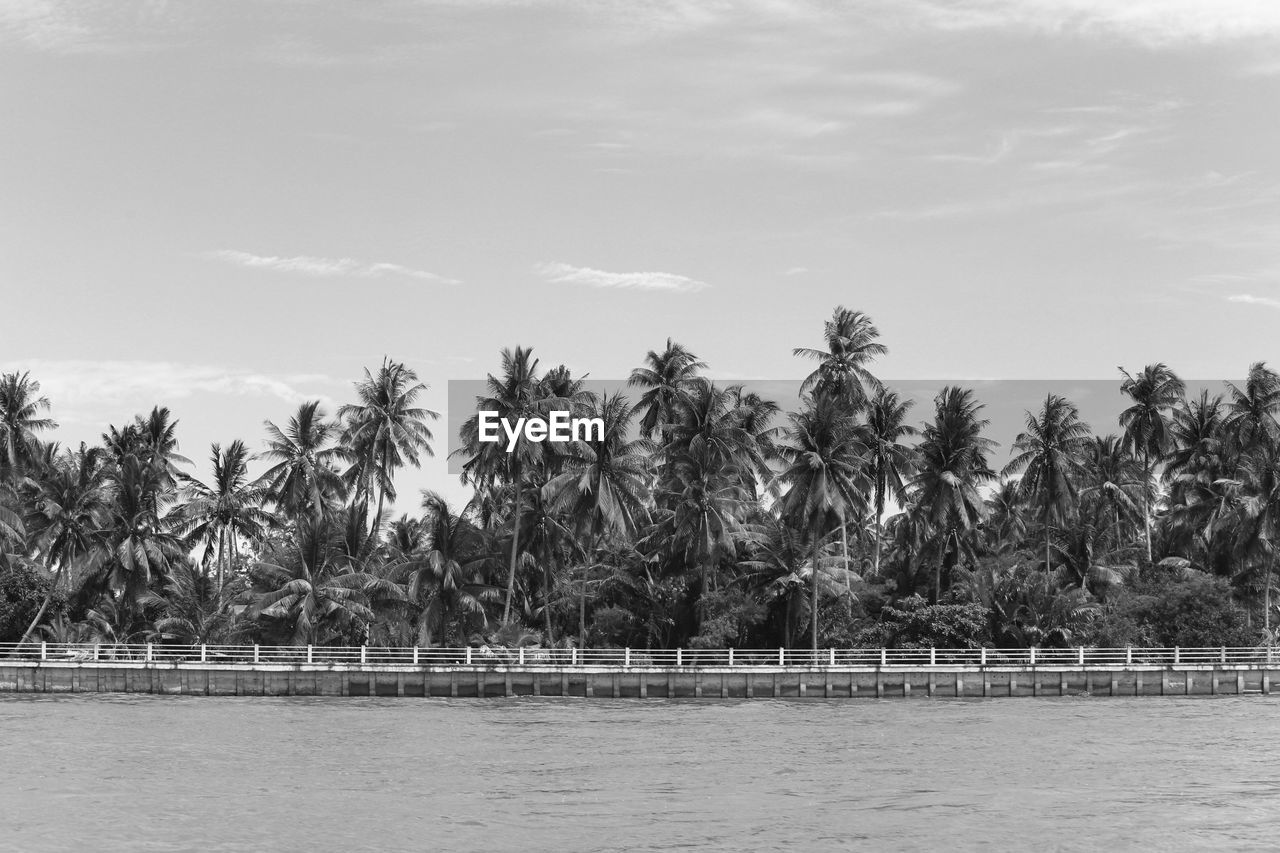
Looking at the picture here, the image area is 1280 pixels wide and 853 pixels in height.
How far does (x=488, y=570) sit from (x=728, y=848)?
4677 cm

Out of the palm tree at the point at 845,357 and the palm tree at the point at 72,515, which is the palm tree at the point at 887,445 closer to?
the palm tree at the point at 845,357

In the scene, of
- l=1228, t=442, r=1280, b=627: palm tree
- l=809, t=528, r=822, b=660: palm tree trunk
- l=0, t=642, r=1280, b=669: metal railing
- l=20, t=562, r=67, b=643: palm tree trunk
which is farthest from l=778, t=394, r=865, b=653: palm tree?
l=20, t=562, r=67, b=643: palm tree trunk

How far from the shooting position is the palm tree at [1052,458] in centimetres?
7856

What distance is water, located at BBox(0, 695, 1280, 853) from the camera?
93.8 feet

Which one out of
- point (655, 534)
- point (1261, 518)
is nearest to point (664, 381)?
point (655, 534)

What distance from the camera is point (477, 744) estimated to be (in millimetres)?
42875

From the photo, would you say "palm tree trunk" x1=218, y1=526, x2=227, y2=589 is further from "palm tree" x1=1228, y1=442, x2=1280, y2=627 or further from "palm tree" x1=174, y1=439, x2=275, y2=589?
"palm tree" x1=1228, y1=442, x2=1280, y2=627

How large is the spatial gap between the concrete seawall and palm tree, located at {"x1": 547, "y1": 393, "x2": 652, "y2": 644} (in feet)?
24.6

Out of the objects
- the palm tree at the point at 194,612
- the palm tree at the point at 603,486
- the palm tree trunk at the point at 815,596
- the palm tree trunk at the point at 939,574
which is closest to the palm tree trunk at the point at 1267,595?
the palm tree trunk at the point at 939,574

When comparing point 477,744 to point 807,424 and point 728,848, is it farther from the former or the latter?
point 807,424

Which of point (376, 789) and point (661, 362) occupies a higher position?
point (661, 362)

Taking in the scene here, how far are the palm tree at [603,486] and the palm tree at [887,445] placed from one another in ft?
48.5

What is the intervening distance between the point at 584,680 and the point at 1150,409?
1774 inches

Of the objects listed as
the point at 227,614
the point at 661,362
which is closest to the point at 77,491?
the point at 227,614
